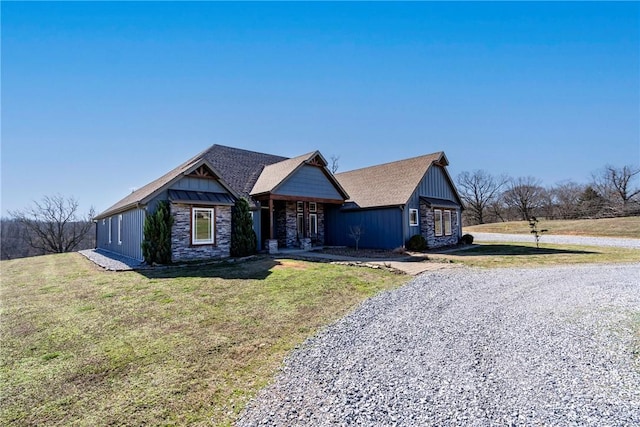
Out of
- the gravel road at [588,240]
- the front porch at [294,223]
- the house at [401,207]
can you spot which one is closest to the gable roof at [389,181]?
the house at [401,207]

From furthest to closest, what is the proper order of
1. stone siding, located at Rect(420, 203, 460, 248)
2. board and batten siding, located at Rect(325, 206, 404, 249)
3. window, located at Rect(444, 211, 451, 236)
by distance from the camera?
window, located at Rect(444, 211, 451, 236) → stone siding, located at Rect(420, 203, 460, 248) → board and batten siding, located at Rect(325, 206, 404, 249)

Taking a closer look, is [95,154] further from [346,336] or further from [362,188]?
[346,336]

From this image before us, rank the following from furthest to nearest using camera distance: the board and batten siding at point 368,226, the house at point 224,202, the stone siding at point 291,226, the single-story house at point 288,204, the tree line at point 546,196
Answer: the tree line at point 546,196
the stone siding at point 291,226
the board and batten siding at point 368,226
the single-story house at point 288,204
the house at point 224,202

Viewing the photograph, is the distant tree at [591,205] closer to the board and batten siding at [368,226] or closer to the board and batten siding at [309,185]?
the board and batten siding at [368,226]

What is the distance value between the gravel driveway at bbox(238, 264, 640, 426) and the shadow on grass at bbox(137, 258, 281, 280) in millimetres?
4711

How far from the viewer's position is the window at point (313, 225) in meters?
20.2

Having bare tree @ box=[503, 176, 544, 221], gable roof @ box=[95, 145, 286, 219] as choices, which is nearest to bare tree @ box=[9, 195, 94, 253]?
gable roof @ box=[95, 145, 286, 219]

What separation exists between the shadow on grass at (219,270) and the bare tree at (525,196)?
4603cm

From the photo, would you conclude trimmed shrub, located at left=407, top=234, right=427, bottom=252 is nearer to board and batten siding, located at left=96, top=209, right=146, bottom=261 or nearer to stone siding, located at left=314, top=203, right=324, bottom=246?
stone siding, located at left=314, top=203, right=324, bottom=246

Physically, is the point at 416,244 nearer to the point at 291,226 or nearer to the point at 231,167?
the point at 291,226

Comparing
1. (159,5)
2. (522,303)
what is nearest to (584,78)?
(522,303)

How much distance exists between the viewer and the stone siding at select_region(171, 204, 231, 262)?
13.4 meters

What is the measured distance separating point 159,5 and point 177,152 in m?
13.9

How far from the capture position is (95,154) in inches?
714
